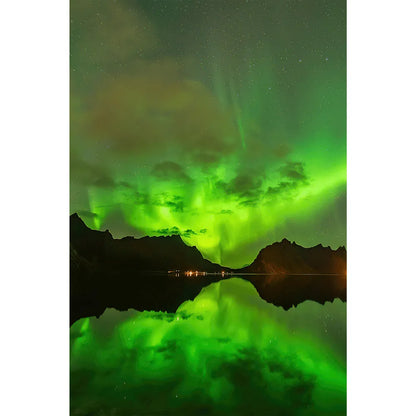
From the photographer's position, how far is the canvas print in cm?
262

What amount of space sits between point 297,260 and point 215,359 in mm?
691

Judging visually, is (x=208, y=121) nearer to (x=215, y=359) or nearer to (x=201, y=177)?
(x=201, y=177)

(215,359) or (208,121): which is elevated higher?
(208,121)

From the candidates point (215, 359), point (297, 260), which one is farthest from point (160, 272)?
point (297, 260)

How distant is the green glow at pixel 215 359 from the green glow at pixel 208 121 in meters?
0.34

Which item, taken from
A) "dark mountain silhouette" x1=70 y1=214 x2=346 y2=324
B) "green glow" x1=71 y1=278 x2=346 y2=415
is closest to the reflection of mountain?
"dark mountain silhouette" x1=70 y1=214 x2=346 y2=324

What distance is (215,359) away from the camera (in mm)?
2586

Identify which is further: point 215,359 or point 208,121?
point 208,121

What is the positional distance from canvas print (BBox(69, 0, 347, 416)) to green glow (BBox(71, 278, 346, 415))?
0.01m

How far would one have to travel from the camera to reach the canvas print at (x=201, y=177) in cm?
262

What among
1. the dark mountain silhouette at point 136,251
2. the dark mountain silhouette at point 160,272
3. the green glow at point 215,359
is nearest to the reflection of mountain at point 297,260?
the dark mountain silhouette at point 160,272

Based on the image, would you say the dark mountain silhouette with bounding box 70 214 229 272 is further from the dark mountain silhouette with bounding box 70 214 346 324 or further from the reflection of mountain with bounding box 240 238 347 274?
the reflection of mountain with bounding box 240 238 347 274

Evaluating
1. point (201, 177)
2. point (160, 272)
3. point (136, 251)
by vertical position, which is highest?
point (201, 177)
